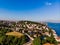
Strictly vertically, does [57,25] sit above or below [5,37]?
above

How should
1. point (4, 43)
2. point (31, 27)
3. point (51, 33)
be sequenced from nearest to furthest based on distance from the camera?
point (4, 43) → point (51, 33) → point (31, 27)

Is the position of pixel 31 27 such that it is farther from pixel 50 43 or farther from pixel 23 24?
pixel 50 43

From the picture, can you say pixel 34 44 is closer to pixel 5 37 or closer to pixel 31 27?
pixel 5 37

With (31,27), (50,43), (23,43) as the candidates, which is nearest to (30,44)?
(23,43)

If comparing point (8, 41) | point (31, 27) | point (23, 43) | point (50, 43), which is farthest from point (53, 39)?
point (31, 27)

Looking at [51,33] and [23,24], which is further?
[23,24]

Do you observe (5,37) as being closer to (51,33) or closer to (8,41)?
(8,41)

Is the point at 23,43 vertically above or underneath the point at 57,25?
underneath

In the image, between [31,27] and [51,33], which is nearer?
[51,33]

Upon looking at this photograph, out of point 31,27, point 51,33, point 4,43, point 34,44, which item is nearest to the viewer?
point 34,44
